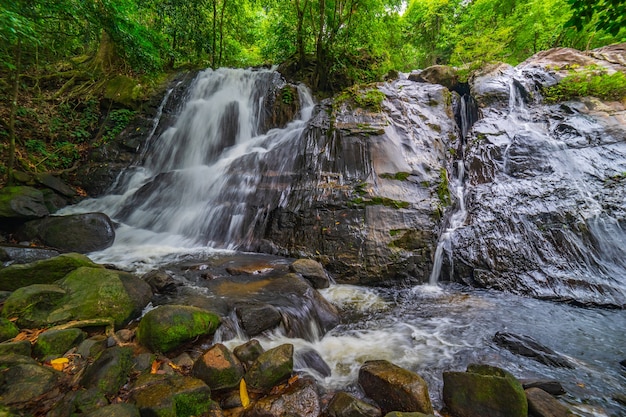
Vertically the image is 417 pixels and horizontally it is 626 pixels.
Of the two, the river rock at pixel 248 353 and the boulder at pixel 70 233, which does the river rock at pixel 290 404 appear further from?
the boulder at pixel 70 233

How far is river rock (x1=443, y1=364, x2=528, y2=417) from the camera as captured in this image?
228 cm

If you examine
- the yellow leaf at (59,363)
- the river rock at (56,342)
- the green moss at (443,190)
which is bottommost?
the yellow leaf at (59,363)

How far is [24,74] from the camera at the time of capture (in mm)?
9164

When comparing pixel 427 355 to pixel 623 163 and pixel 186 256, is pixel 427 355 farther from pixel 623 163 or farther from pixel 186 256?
pixel 623 163

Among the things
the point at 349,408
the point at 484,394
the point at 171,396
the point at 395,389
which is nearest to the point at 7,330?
the point at 171,396

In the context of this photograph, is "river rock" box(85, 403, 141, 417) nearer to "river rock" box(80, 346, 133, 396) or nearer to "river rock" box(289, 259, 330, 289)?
"river rock" box(80, 346, 133, 396)

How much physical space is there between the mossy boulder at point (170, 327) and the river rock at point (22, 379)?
0.64 m

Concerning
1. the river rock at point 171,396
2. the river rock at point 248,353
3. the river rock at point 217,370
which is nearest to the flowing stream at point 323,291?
the river rock at point 248,353

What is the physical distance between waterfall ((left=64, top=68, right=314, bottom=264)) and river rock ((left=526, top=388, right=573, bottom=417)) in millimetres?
4932

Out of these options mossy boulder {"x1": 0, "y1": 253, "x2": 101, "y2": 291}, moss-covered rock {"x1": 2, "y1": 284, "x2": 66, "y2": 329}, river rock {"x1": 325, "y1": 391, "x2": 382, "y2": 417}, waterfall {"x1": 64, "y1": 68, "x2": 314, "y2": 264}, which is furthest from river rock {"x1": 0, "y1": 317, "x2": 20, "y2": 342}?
waterfall {"x1": 64, "y1": 68, "x2": 314, "y2": 264}

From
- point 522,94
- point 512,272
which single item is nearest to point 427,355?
point 512,272

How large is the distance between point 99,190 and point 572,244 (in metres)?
11.5

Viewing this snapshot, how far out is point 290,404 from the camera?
2359 millimetres

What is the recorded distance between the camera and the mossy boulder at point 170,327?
8.57 ft
